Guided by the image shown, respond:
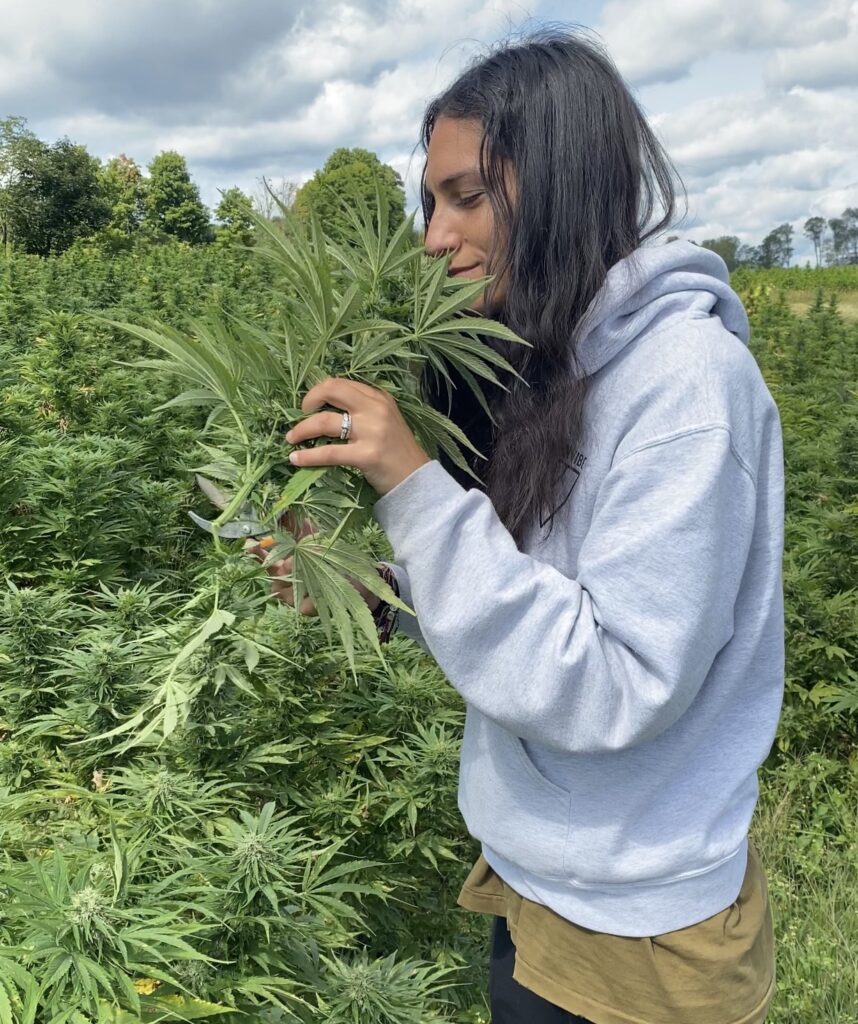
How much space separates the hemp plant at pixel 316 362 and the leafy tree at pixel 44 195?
105 feet

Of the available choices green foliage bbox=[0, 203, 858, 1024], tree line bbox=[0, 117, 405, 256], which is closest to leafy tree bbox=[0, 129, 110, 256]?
tree line bbox=[0, 117, 405, 256]

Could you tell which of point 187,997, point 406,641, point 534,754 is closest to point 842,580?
point 406,641

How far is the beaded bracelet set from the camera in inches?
49.4

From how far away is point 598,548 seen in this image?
2.88 feet

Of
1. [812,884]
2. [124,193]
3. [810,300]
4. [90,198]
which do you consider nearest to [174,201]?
[124,193]

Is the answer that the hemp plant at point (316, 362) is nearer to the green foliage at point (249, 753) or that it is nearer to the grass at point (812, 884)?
the green foliage at point (249, 753)

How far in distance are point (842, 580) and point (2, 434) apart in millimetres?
3797

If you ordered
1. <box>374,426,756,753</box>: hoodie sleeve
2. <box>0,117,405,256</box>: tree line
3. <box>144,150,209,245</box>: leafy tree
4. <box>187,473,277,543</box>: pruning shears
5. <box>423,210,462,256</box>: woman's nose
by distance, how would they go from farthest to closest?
<box>144,150,209,245</box>: leafy tree
<box>0,117,405,256</box>: tree line
<box>423,210,462,256</box>: woman's nose
<box>187,473,277,543</box>: pruning shears
<box>374,426,756,753</box>: hoodie sleeve

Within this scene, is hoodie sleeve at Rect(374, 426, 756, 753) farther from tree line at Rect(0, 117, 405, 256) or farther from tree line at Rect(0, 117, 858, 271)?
tree line at Rect(0, 117, 405, 256)

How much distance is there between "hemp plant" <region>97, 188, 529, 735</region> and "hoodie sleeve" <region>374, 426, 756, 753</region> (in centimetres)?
8

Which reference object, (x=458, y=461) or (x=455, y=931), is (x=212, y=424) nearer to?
(x=458, y=461)

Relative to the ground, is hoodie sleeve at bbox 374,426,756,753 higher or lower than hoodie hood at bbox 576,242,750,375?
lower

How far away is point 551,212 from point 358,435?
37 cm

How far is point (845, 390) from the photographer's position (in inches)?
250
